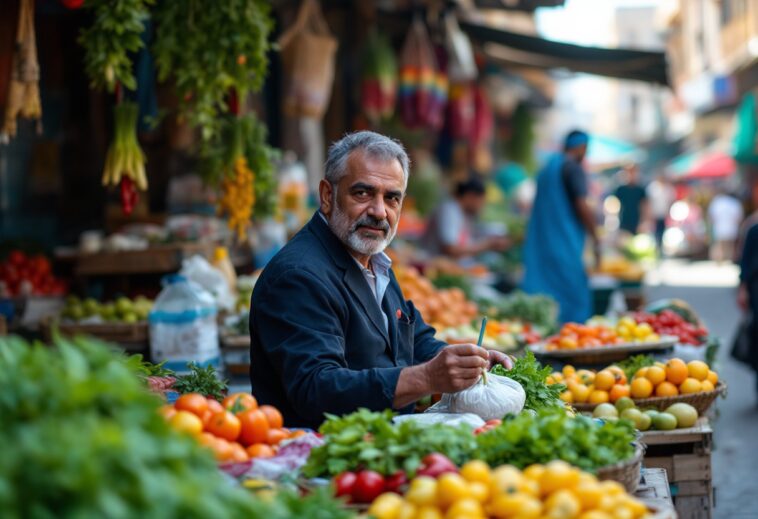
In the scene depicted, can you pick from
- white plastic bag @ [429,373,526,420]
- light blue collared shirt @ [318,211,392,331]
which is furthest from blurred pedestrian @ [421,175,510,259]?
white plastic bag @ [429,373,526,420]

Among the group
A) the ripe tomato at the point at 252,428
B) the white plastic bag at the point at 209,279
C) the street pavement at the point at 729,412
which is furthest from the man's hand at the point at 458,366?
the white plastic bag at the point at 209,279

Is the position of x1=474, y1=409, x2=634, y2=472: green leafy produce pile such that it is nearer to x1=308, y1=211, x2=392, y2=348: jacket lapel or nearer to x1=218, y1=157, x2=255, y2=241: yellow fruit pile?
x1=308, y1=211, x2=392, y2=348: jacket lapel

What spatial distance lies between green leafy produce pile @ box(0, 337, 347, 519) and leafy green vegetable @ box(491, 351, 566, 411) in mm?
1653

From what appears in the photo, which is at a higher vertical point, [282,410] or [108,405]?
[108,405]

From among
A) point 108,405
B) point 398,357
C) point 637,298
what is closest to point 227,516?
point 108,405

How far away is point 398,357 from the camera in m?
4.12

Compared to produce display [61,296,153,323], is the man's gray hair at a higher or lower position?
higher

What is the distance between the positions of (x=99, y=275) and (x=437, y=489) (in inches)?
227

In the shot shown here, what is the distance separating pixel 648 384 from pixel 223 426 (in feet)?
8.47

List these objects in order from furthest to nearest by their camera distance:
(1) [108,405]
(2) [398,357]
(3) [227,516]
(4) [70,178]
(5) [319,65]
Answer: (4) [70,178] < (5) [319,65] < (2) [398,357] < (1) [108,405] < (3) [227,516]

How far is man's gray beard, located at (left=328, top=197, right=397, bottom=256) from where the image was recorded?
3.88m

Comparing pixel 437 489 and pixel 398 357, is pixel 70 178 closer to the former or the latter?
pixel 398 357

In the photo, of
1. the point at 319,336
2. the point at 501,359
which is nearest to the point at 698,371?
the point at 501,359

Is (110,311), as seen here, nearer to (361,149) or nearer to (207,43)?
(207,43)
